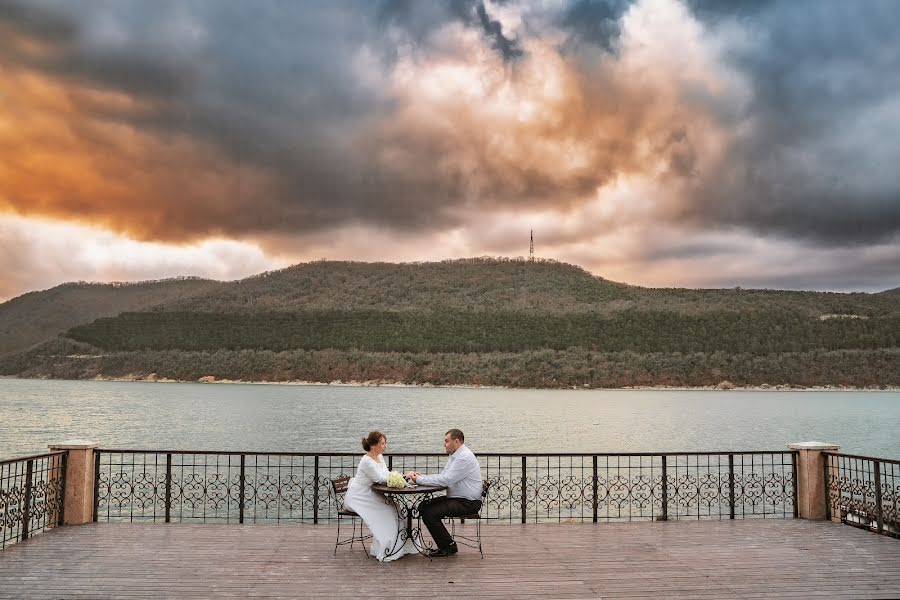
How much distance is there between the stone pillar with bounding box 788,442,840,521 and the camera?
1054cm

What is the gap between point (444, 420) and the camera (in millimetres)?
62500

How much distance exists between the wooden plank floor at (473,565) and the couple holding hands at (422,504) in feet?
0.80

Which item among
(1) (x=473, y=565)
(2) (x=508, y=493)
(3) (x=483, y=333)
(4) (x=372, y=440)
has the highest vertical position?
(3) (x=483, y=333)

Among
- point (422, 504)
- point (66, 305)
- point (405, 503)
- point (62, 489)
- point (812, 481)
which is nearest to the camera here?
point (422, 504)

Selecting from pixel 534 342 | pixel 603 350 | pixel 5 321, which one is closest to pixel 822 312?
pixel 603 350

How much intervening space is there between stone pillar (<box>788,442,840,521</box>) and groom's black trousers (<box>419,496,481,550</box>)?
5.51 m

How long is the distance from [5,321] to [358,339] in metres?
118

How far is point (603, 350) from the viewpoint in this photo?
10312 centimetres

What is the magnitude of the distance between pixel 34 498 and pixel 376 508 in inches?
178

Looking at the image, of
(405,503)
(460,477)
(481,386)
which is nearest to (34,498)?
(405,503)

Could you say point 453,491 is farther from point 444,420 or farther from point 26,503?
point 444,420

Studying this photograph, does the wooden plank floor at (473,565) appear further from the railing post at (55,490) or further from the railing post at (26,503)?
the railing post at (55,490)

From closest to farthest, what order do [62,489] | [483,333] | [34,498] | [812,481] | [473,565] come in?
[473,565] → [34,498] → [62,489] → [812,481] → [483,333]

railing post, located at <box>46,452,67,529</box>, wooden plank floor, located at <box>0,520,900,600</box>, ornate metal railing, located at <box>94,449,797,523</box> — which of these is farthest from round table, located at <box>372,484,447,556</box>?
railing post, located at <box>46,452,67,529</box>
